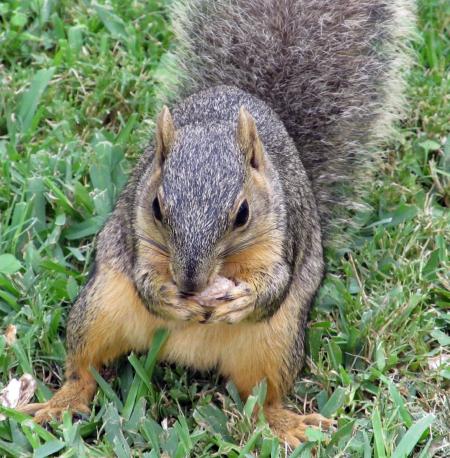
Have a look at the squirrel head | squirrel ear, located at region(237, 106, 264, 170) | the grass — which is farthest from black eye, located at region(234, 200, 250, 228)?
the grass

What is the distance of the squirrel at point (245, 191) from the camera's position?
97.8 inches

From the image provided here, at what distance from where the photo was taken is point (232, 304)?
8.55 feet

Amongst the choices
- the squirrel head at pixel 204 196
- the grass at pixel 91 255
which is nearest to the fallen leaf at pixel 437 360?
the grass at pixel 91 255

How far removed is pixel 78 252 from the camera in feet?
10.6

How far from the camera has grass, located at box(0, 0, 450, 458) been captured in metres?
2.73

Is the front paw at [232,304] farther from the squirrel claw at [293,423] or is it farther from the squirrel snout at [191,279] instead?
the squirrel claw at [293,423]

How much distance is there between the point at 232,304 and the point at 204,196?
0.35 m

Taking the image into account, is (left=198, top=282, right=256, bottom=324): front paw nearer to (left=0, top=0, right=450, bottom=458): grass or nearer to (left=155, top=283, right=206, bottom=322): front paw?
(left=155, top=283, right=206, bottom=322): front paw

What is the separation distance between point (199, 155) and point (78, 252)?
90 cm

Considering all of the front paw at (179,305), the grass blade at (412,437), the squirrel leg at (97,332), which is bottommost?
the grass blade at (412,437)

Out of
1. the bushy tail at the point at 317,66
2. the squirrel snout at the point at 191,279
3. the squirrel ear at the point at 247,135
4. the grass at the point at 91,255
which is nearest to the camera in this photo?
the squirrel snout at the point at 191,279

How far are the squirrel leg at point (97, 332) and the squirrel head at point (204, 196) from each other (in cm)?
27

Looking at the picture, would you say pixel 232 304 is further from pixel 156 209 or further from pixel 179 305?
pixel 156 209

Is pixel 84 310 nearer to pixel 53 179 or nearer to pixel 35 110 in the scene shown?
pixel 53 179
